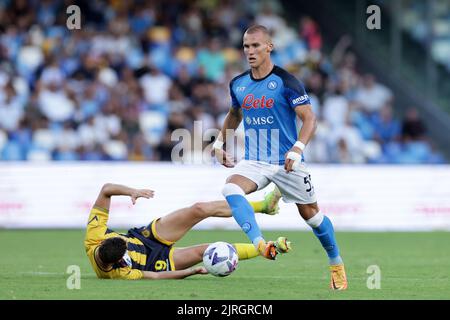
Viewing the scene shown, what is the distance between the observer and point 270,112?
10.3 meters

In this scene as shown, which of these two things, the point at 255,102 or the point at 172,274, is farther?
the point at 172,274

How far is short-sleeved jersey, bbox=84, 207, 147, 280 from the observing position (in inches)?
421

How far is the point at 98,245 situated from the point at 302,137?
2.43 metres

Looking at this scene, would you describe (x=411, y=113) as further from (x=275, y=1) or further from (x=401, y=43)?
(x=275, y=1)

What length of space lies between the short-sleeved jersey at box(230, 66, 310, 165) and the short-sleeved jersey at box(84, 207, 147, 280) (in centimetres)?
155

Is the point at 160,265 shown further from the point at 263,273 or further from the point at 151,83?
the point at 151,83

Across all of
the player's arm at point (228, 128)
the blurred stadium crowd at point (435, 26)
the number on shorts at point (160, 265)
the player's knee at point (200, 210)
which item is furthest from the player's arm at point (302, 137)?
the blurred stadium crowd at point (435, 26)

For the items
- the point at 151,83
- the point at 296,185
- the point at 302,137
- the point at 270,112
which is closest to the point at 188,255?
the point at 296,185

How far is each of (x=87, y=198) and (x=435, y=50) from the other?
34.0 feet

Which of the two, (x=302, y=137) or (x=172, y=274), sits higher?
(x=302, y=137)

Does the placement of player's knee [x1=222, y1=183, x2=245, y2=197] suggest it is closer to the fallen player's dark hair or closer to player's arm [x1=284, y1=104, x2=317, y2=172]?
player's arm [x1=284, y1=104, x2=317, y2=172]

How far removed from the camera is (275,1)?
26562 mm

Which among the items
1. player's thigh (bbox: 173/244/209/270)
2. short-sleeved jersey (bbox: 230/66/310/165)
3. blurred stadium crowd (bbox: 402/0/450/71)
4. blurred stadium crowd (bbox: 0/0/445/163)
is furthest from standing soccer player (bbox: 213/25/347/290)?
blurred stadium crowd (bbox: 402/0/450/71)
